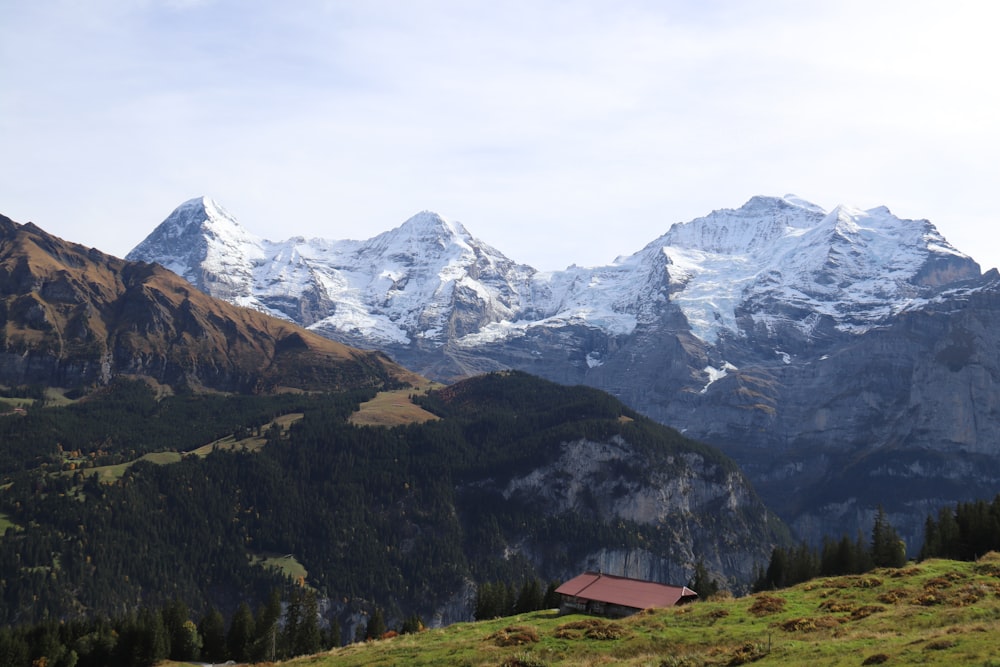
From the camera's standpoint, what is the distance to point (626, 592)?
92.4 metres

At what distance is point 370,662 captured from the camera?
6956 centimetres

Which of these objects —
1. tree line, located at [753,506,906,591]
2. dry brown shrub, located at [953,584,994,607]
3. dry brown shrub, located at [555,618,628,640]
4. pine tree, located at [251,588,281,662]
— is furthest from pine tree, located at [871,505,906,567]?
pine tree, located at [251,588,281,662]

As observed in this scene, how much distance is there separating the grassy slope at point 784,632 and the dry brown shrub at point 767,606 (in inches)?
4.6

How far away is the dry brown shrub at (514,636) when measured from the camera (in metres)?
69.9

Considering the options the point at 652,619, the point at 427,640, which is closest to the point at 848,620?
the point at 652,619

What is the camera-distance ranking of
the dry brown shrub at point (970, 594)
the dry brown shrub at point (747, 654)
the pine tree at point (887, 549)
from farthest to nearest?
the pine tree at point (887, 549) < the dry brown shrub at point (970, 594) < the dry brown shrub at point (747, 654)

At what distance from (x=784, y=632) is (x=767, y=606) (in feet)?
32.3

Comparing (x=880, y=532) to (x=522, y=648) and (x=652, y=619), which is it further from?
(x=522, y=648)

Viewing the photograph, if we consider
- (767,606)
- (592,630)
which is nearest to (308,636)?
(592,630)

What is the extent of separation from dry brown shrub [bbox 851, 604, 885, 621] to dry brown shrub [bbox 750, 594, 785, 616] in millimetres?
6250

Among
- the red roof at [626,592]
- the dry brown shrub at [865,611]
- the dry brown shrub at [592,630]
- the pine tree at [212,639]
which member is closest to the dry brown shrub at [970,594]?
the dry brown shrub at [865,611]

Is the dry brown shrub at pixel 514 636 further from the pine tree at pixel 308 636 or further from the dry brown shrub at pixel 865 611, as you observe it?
the pine tree at pixel 308 636

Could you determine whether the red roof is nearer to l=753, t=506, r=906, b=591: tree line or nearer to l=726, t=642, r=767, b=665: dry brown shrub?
l=726, t=642, r=767, b=665: dry brown shrub

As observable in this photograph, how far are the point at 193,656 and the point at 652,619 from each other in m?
Result: 82.3
